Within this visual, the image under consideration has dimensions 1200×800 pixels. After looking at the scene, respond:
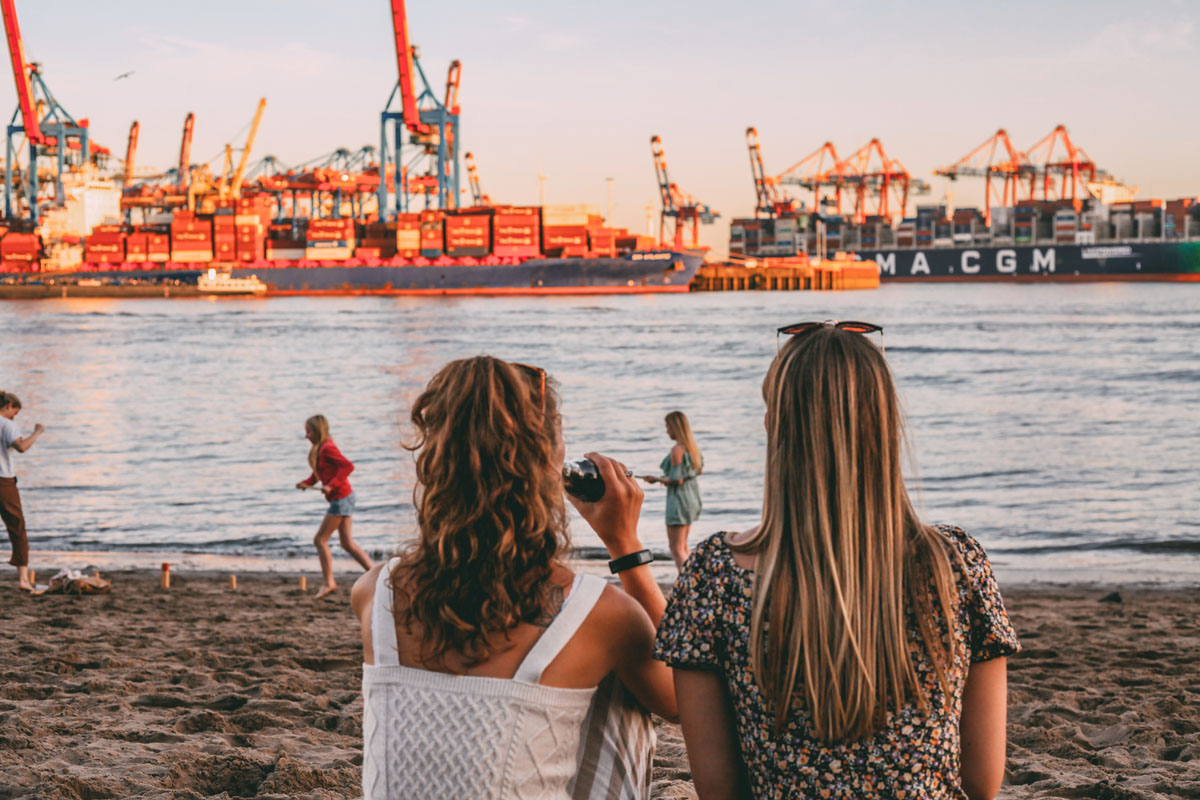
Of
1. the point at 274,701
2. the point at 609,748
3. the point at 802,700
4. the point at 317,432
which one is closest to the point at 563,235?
the point at 317,432

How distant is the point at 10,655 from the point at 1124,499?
1083 centimetres

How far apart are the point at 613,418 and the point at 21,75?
→ 71884 mm

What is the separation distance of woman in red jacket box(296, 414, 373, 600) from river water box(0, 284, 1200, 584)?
1.85m

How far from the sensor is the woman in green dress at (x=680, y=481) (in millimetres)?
6703

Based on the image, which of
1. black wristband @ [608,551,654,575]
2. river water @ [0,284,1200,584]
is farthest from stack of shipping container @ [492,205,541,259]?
black wristband @ [608,551,654,575]

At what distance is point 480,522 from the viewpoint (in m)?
1.55

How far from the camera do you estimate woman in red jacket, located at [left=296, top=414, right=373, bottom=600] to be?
22.8 feet

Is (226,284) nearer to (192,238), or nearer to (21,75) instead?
(192,238)

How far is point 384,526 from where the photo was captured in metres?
11.1

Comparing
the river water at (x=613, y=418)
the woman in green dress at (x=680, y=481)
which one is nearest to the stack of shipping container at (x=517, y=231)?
the river water at (x=613, y=418)

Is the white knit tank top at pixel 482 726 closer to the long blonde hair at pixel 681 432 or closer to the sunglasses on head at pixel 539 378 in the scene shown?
the sunglasses on head at pixel 539 378

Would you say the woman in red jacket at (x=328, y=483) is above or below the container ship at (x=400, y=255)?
below

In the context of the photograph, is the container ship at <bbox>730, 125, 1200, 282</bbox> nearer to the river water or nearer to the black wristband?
the river water

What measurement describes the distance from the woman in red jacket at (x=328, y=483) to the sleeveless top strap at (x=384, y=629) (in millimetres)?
5375
